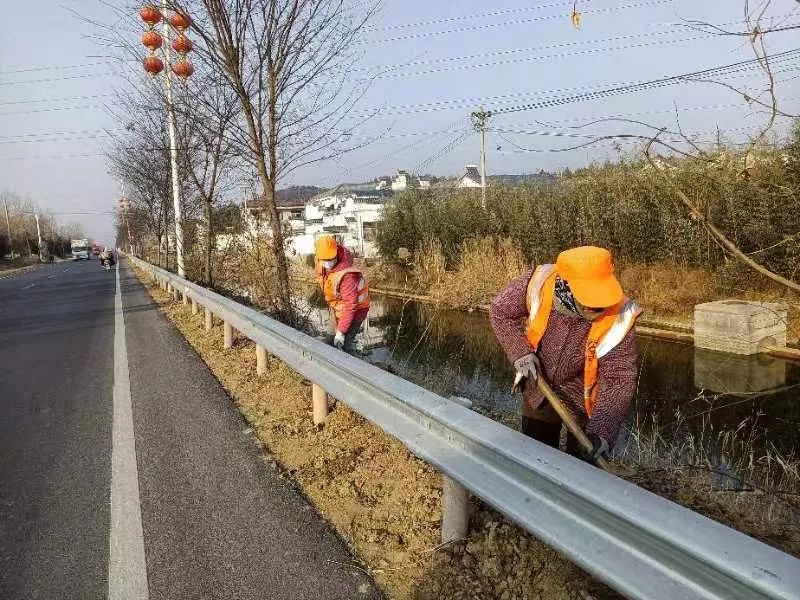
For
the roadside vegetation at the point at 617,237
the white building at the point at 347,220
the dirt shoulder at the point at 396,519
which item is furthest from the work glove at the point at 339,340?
the white building at the point at 347,220

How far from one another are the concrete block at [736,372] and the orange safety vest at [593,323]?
671 centimetres

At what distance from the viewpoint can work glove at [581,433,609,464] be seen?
2346mm

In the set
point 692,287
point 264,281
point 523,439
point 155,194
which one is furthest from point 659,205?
point 155,194

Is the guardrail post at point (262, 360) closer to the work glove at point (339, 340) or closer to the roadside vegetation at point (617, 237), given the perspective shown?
the work glove at point (339, 340)

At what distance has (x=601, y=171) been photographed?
48.6 feet

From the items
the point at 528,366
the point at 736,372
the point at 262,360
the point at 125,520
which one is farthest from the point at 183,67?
the point at 736,372

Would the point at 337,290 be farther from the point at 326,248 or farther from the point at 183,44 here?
the point at 183,44

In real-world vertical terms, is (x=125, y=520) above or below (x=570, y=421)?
below

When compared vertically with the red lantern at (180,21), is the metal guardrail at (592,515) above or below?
below

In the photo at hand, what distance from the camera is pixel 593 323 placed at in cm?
263

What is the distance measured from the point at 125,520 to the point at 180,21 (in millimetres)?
6121

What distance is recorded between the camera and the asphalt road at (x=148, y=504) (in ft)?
8.00

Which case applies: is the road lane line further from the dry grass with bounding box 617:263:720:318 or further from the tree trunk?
the dry grass with bounding box 617:263:720:318

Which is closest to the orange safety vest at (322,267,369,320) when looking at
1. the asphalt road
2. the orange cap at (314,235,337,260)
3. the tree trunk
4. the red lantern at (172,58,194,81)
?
the orange cap at (314,235,337,260)
